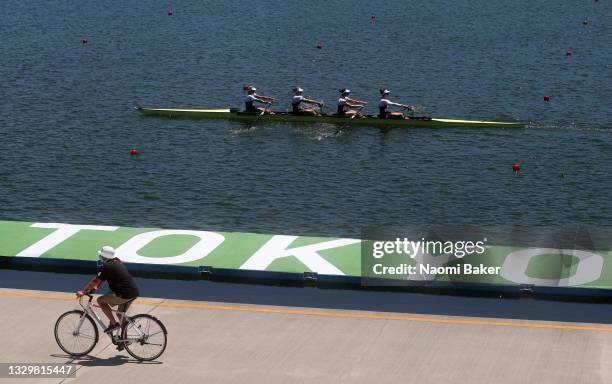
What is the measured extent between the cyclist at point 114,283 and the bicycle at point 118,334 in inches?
7.0

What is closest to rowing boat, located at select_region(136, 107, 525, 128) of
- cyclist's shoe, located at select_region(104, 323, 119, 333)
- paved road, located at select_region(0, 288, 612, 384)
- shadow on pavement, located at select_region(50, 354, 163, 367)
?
paved road, located at select_region(0, 288, 612, 384)

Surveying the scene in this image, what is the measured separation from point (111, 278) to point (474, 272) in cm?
764

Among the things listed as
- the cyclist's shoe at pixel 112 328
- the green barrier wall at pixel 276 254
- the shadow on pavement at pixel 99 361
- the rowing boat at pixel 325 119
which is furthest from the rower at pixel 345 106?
the cyclist's shoe at pixel 112 328

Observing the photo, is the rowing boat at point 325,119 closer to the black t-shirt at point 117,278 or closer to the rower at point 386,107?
the rower at point 386,107

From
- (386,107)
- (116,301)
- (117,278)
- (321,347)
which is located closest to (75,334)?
(116,301)

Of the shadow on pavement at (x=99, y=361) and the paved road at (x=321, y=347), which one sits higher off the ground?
the shadow on pavement at (x=99, y=361)

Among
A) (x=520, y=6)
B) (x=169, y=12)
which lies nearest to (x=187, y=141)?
(x=169, y=12)

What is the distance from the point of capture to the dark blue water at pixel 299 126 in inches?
1407

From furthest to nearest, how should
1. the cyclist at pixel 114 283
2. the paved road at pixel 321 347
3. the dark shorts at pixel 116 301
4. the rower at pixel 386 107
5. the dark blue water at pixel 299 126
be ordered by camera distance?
1. the rower at pixel 386 107
2. the dark blue water at pixel 299 126
3. the dark shorts at pixel 116 301
4. the paved road at pixel 321 347
5. the cyclist at pixel 114 283

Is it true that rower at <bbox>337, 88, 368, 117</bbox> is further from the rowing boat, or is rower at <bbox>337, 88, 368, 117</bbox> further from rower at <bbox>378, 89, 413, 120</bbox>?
rower at <bbox>378, 89, 413, 120</bbox>

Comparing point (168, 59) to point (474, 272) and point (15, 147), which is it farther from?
point (474, 272)

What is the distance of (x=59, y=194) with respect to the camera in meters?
36.6

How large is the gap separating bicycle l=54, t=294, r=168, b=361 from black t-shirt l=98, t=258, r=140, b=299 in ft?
1.32

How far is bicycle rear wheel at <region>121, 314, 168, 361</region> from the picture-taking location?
16.6m
